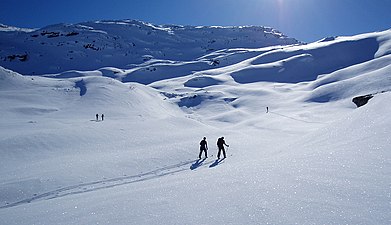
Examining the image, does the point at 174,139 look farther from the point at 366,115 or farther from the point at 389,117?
the point at 389,117

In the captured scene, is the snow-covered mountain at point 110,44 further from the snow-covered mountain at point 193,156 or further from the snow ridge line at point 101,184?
the snow ridge line at point 101,184

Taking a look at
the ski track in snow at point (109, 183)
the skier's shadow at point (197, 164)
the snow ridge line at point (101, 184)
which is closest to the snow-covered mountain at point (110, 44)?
the skier's shadow at point (197, 164)

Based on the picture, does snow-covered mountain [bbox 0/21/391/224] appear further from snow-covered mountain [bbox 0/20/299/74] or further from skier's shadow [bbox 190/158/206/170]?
snow-covered mountain [bbox 0/20/299/74]

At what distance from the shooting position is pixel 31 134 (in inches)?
682

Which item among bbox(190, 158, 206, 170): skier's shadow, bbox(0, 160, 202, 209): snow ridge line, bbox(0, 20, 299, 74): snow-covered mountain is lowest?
bbox(0, 160, 202, 209): snow ridge line

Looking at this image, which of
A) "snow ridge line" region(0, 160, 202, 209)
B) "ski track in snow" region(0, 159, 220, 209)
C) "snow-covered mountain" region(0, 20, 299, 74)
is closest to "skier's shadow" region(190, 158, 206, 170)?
"ski track in snow" region(0, 159, 220, 209)

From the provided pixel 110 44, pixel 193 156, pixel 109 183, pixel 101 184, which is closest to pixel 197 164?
pixel 193 156

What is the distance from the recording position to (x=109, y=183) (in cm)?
1155

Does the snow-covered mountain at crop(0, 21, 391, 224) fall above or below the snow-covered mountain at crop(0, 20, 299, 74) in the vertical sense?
below

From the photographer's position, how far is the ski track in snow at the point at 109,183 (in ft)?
33.2

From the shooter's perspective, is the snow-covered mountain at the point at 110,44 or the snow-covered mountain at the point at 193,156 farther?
the snow-covered mountain at the point at 110,44

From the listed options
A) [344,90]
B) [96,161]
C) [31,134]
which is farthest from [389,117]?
[344,90]

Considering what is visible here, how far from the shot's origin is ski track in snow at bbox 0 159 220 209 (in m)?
10.1

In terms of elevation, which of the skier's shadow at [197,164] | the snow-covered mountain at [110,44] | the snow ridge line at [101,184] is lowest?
the snow ridge line at [101,184]
